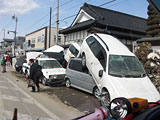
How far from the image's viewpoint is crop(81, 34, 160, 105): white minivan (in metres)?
5.21

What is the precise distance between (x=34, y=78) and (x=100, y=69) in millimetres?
3544

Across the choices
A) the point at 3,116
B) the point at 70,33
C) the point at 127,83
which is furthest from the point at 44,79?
the point at 70,33

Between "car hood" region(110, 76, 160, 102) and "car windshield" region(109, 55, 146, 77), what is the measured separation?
33 cm

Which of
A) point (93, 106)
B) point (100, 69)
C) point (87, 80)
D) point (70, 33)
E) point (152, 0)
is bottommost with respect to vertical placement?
point (93, 106)

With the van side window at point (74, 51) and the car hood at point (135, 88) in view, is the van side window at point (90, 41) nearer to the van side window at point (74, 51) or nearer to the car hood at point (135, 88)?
the car hood at point (135, 88)

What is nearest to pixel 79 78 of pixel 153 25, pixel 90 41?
pixel 90 41

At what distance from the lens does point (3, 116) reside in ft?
14.8

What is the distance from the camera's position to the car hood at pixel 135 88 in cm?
498

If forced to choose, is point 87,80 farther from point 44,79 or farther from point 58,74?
point 44,79

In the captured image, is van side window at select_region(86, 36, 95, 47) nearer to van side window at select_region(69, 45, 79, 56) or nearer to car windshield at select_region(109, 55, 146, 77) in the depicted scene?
car windshield at select_region(109, 55, 146, 77)

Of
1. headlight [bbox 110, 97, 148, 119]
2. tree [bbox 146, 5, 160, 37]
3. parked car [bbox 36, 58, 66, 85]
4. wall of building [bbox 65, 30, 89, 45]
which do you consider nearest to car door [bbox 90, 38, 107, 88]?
parked car [bbox 36, 58, 66, 85]

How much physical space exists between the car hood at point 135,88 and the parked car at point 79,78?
5.07ft

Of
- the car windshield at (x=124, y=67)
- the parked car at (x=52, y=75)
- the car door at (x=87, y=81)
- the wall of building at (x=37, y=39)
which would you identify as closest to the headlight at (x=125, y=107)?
the car windshield at (x=124, y=67)

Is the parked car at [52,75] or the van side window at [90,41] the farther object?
the parked car at [52,75]
